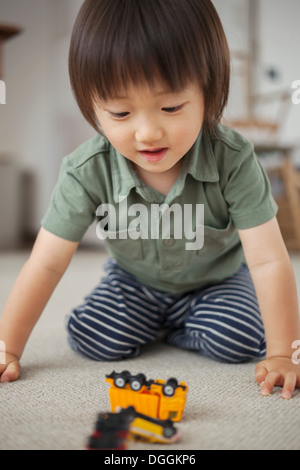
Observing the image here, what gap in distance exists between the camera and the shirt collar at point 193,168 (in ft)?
2.16

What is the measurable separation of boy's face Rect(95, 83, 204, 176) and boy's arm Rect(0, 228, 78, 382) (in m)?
0.18

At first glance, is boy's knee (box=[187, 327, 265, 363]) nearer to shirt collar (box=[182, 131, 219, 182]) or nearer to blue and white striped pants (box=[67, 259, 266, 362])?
blue and white striped pants (box=[67, 259, 266, 362])

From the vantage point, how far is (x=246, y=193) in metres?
0.66

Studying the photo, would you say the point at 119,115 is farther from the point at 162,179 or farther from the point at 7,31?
the point at 7,31

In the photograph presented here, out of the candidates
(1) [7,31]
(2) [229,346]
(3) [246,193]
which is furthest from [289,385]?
(1) [7,31]

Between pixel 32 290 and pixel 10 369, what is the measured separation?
10 centimetres

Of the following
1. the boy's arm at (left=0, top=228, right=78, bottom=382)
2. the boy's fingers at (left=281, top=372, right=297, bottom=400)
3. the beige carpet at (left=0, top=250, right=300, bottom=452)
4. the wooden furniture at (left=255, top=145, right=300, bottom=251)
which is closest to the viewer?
the beige carpet at (left=0, top=250, right=300, bottom=452)

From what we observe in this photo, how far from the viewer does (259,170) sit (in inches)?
26.6

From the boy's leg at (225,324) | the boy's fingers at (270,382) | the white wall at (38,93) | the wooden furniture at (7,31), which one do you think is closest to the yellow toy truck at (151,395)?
the boy's fingers at (270,382)

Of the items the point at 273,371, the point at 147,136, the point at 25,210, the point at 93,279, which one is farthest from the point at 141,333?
the point at 25,210

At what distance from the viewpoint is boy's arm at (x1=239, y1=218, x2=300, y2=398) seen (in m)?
0.58

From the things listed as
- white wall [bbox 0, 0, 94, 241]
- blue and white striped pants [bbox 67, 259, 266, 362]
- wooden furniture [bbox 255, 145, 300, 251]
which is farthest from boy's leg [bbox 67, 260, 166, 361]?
white wall [bbox 0, 0, 94, 241]

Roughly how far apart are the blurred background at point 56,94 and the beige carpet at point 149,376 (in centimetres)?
164

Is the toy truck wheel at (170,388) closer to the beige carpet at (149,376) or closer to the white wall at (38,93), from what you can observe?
the beige carpet at (149,376)
